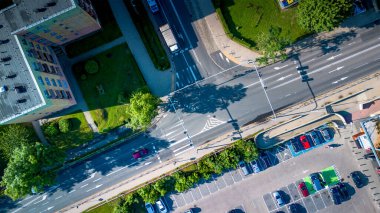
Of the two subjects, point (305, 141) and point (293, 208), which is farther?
point (293, 208)

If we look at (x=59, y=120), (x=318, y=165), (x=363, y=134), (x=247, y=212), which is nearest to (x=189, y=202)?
(x=247, y=212)

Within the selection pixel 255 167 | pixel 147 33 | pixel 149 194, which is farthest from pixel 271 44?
pixel 149 194

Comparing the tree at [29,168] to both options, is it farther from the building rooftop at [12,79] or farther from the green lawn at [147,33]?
the green lawn at [147,33]

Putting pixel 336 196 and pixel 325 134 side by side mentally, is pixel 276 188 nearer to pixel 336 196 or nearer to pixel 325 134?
pixel 336 196

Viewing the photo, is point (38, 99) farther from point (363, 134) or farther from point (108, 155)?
point (363, 134)

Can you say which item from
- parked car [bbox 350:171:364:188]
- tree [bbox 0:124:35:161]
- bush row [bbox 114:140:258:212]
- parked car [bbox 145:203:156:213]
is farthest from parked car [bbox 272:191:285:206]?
tree [bbox 0:124:35:161]
